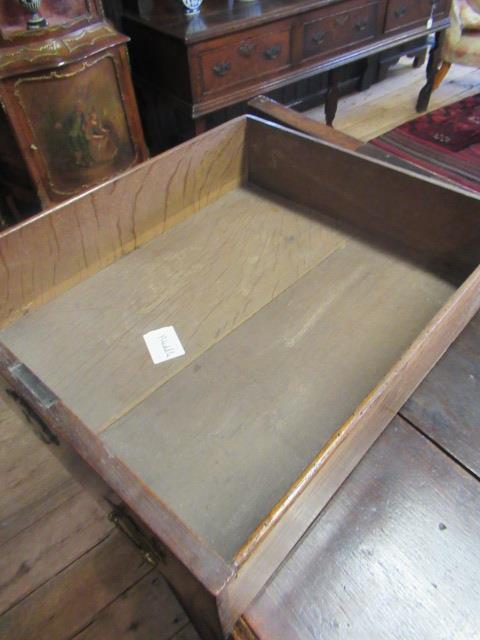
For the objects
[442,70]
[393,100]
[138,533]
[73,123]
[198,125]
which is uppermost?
[138,533]

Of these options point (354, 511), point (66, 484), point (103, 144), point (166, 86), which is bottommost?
point (66, 484)

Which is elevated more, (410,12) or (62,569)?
(410,12)

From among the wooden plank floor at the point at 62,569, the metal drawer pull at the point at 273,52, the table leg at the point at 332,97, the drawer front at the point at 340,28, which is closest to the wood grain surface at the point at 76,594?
the wooden plank floor at the point at 62,569

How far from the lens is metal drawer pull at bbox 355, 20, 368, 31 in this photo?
189 cm

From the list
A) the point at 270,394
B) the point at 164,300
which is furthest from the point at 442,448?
the point at 164,300

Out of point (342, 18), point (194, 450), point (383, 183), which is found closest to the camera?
point (194, 450)

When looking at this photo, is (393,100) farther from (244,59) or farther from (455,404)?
(455,404)

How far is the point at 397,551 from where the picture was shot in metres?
0.48

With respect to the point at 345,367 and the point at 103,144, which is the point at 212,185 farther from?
the point at 103,144

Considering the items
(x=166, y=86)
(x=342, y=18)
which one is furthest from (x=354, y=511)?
(x=342, y=18)

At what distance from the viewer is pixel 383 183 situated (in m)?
0.86

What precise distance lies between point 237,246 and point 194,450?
1.50 feet

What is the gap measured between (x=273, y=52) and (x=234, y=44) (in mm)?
192

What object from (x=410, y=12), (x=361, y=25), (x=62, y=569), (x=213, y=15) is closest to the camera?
(x=62, y=569)
